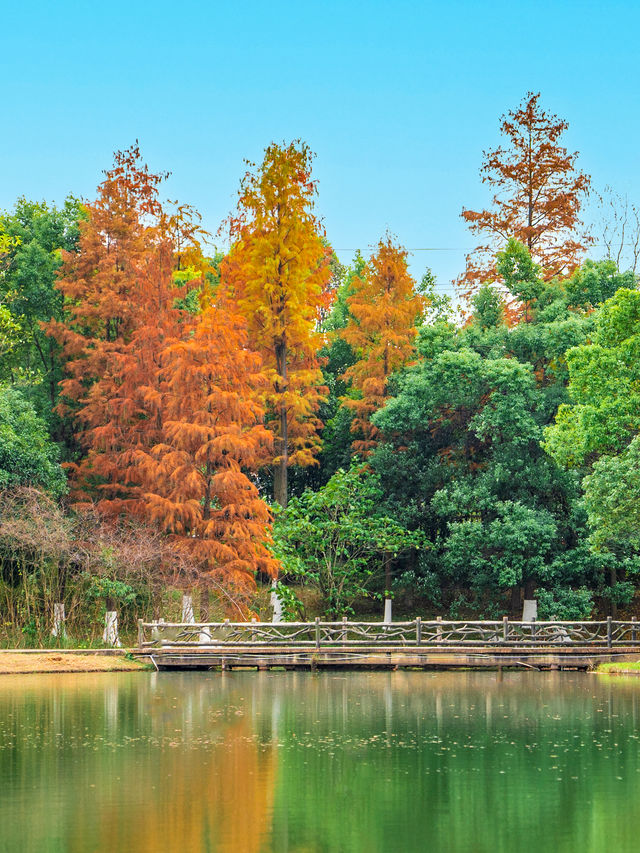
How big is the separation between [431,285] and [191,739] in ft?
114

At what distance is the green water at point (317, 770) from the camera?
11086 millimetres

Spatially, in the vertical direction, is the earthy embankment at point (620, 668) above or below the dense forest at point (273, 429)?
below

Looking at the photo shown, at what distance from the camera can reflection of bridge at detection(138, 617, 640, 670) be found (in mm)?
30203

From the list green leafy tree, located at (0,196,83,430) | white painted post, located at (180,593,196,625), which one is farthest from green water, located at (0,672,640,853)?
green leafy tree, located at (0,196,83,430)

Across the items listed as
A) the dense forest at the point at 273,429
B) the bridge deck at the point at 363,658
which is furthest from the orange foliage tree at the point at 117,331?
the bridge deck at the point at 363,658

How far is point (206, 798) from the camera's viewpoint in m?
12.8

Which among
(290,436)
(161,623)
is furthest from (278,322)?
(161,623)

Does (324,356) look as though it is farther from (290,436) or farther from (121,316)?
(121,316)

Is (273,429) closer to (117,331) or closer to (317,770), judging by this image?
(117,331)

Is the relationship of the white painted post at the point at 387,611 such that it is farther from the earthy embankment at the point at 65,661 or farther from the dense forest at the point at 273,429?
the earthy embankment at the point at 65,661

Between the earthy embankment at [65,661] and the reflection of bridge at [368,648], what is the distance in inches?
29.5

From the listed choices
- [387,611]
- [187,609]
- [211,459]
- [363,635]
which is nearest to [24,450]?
[211,459]

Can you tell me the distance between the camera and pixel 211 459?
33.4m

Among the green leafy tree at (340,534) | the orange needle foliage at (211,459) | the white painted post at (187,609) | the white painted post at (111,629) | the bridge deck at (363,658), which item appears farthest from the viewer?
the green leafy tree at (340,534)
